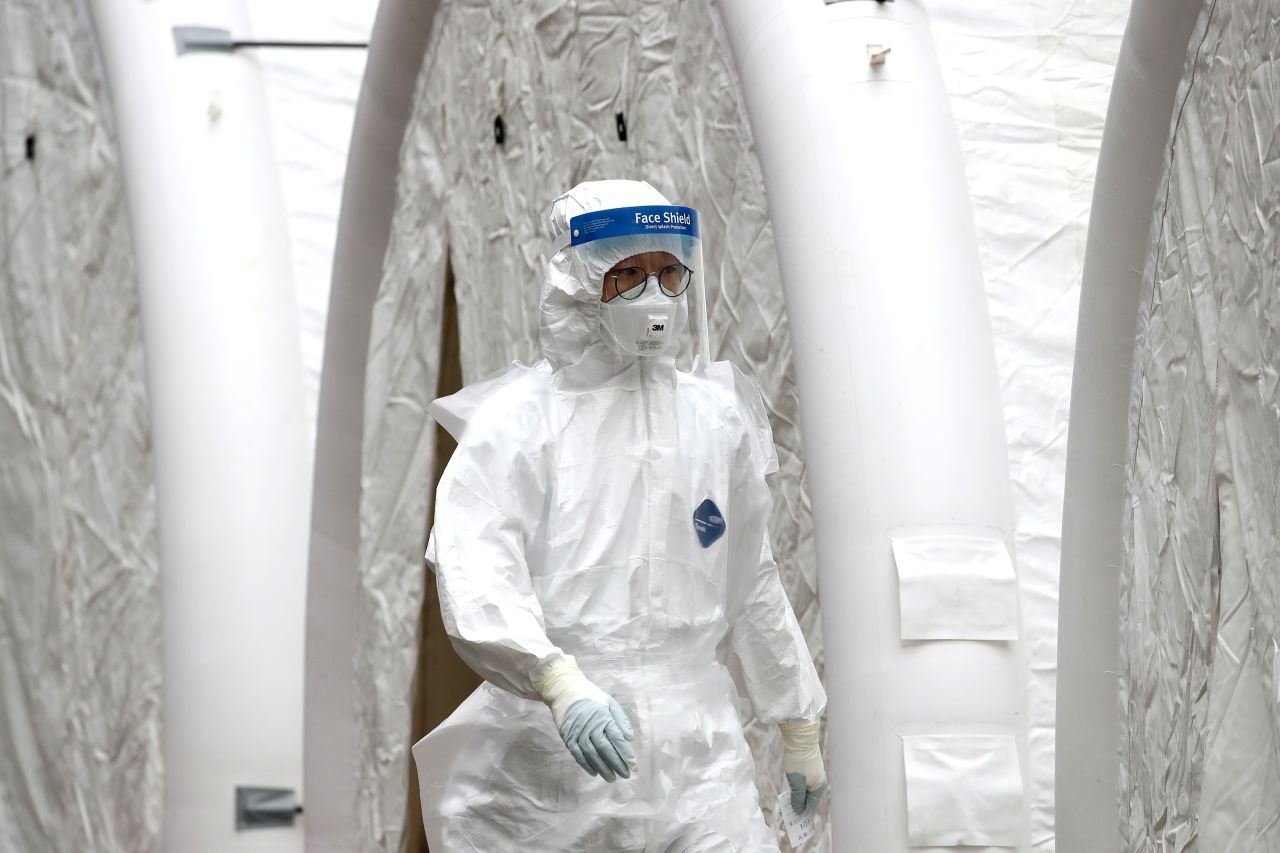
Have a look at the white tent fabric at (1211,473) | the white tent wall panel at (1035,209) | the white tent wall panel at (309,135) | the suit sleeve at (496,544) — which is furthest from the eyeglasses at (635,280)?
the white tent wall panel at (309,135)

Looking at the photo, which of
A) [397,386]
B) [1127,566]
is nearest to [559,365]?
[1127,566]

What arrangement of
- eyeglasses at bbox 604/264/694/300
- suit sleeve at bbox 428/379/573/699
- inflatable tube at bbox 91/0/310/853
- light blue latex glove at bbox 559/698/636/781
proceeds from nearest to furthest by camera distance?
light blue latex glove at bbox 559/698/636/781, suit sleeve at bbox 428/379/573/699, eyeglasses at bbox 604/264/694/300, inflatable tube at bbox 91/0/310/853

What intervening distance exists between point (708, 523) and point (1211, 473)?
27.8 inches

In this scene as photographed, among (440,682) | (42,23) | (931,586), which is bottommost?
(440,682)

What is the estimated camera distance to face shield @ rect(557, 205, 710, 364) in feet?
7.91

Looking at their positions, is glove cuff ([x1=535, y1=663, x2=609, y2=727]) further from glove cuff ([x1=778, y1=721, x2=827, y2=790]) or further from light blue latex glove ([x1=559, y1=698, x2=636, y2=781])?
glove cuff ([x1=778, y1=721, x2=827, y2=790])

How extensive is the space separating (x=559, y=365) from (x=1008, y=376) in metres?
1.28

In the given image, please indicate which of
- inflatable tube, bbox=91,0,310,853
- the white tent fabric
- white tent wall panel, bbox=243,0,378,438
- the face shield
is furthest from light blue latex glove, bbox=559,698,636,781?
white tent wall panel, bbox=243,0,378,438

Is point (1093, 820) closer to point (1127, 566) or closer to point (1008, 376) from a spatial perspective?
point (1127, 566)

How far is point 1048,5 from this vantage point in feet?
12.8

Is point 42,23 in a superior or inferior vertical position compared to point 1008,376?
superior

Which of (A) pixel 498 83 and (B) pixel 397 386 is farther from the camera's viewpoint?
(B) pixel 397 386

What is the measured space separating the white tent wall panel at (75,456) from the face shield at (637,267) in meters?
2.67

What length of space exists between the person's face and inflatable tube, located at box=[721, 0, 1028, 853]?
0.29 m
